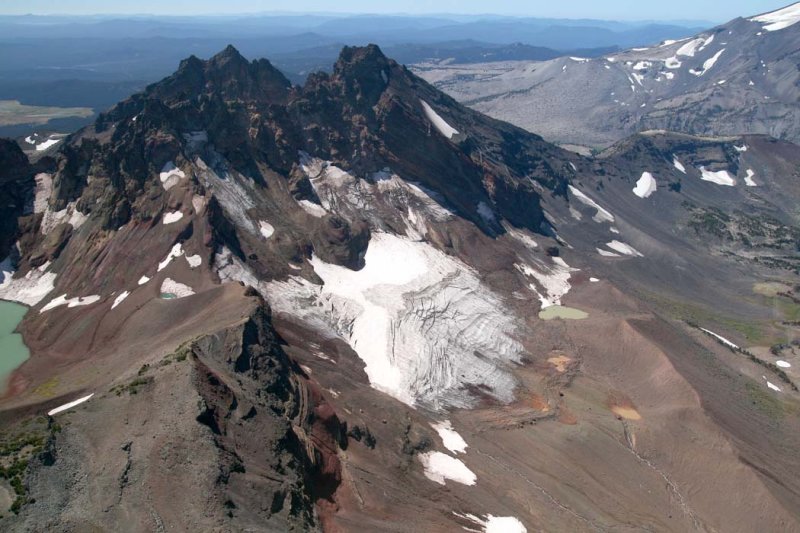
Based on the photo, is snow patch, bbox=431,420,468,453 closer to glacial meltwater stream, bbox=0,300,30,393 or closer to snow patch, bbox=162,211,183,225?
glacial meltwater stream, bbox=0,300,30,393

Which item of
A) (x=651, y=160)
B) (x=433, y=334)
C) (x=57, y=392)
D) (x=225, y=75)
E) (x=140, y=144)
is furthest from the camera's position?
(x=651, y=160)

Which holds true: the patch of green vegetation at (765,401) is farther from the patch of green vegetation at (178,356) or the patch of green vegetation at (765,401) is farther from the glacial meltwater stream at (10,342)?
the glacial meltwater stream at (10,342)

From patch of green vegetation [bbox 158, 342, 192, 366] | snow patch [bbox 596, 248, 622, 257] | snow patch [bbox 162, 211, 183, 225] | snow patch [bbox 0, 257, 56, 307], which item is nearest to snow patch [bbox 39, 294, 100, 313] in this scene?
snow patch [bbox 0, 257, 56, 307]

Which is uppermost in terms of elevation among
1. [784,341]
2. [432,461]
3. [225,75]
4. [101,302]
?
[225,75]

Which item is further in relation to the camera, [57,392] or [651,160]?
[651,160]

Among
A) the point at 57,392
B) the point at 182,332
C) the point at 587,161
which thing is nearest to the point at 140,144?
the point at 182,332

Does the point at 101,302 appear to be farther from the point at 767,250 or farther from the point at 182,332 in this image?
the point at 767,250

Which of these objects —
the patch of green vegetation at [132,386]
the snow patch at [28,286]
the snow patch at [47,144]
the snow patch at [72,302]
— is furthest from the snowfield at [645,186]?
the snow patch at [47,144]
